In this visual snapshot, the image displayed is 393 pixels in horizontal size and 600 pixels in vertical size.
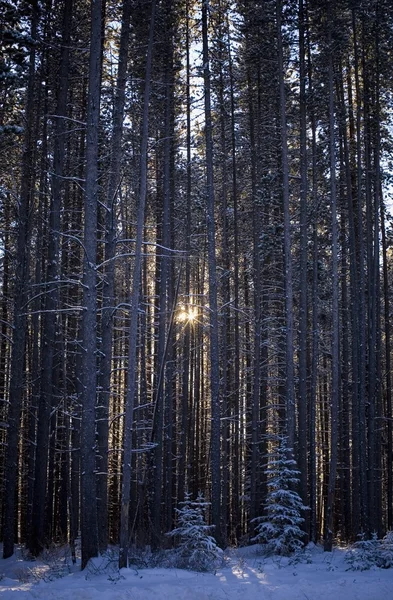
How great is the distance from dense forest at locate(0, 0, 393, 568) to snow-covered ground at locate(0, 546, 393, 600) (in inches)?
44.5

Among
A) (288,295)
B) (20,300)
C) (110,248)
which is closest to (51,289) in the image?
(20,300)

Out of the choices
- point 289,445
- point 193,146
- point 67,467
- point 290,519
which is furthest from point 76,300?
point 290,519

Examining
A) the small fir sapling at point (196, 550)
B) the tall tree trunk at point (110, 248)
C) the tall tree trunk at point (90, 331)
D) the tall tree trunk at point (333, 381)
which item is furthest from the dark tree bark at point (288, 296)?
the tall tree trunk at point (90, 331)

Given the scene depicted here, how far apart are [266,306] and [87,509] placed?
13.6 metres

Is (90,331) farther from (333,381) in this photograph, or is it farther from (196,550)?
(333,381)

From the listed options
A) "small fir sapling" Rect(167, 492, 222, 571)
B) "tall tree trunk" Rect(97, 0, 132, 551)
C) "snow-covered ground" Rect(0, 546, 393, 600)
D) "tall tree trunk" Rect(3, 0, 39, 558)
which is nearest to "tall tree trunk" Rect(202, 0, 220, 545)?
"small fir sapling" Rect(167, 492, 222, 571)

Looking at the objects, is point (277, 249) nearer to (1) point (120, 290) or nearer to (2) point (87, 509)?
(1) point (120, 290)

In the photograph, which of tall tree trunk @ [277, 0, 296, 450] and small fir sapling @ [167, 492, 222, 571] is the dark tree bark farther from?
small fir sapling @ [167, 492, 222, 571]

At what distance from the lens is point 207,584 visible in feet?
31.4

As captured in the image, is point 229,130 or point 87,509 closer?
point 87,509

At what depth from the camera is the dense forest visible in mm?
13133

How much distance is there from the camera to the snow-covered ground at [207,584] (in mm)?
8602

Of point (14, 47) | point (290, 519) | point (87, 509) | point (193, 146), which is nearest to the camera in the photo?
point (87, 509)

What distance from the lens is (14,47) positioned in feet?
41.4
